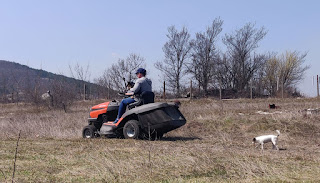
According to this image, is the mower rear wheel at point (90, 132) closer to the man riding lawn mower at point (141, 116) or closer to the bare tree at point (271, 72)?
the man riding lawn mower at point (141, 116)

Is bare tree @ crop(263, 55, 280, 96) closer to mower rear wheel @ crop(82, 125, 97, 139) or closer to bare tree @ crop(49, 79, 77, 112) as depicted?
bare tree @ crop(49, 79, 77, 112)

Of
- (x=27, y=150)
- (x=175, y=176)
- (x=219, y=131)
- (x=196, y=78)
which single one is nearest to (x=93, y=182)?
(x=175, y=176)

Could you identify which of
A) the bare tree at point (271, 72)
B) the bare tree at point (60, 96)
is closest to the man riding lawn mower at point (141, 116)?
the bare tree at point (60, 96)

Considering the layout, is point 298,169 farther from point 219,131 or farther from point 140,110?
point 219,131

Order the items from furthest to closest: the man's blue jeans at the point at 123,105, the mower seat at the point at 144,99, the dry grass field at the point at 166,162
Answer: the man's blue jeans at the point at 123,105
the mower seat at the point at 144,99
the dry grass field at the point at 166,162

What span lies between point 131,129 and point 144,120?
49cm

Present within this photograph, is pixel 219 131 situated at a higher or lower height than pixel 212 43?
lower

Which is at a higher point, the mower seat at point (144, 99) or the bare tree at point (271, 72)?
the bare tree at point (271, 72)

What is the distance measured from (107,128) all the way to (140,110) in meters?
1.21

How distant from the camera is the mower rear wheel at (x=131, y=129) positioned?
10.3 meters

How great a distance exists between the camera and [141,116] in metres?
10.3

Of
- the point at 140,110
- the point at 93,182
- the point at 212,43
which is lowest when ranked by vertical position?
the point at 93,182

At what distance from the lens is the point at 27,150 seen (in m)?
8.50

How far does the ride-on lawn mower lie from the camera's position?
33.4ft
